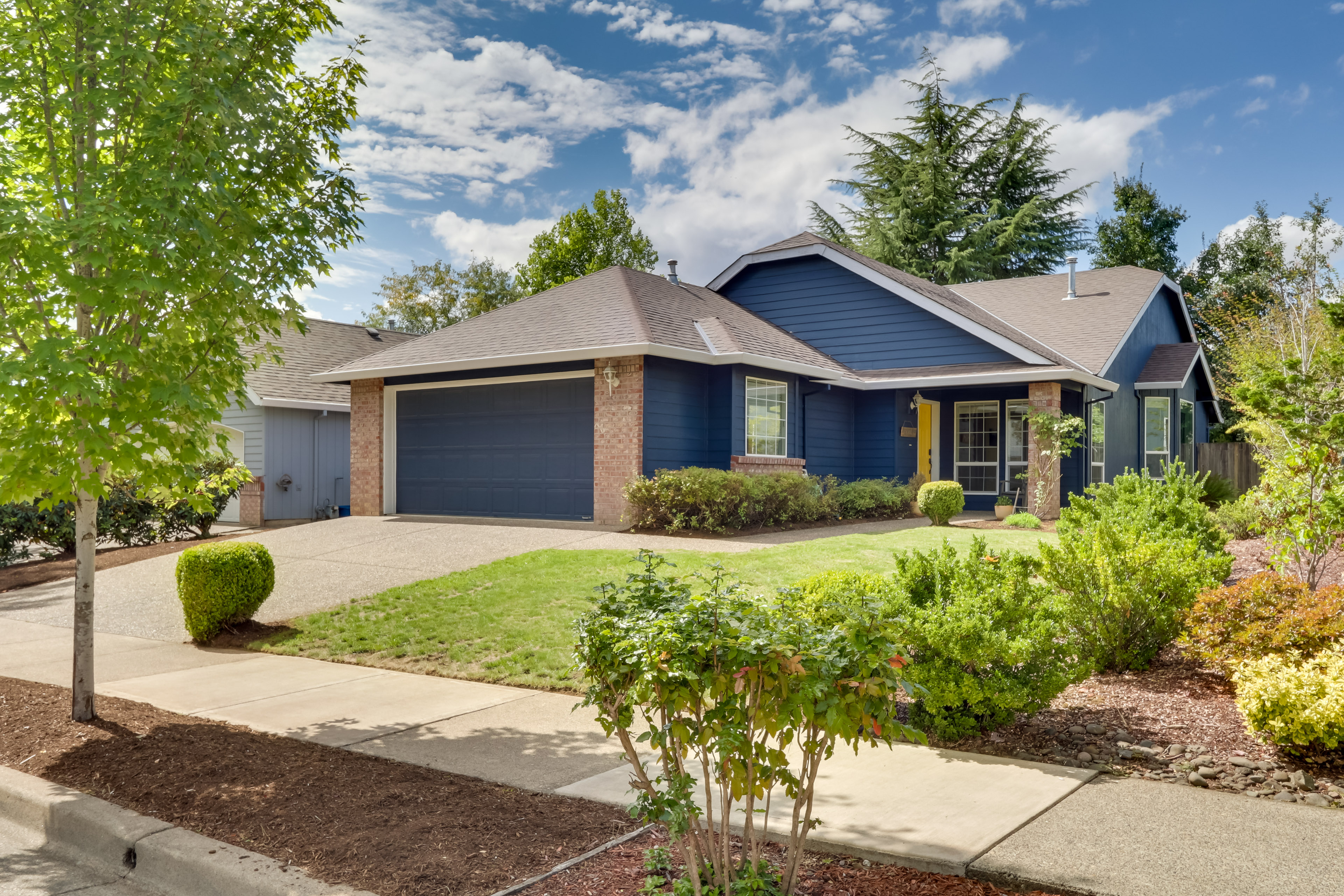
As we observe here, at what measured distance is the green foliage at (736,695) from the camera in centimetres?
263

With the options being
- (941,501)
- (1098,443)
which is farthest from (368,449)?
(1098,443)

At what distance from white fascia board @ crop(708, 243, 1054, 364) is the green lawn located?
5995mm

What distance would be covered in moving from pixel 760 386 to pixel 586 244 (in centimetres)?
1931

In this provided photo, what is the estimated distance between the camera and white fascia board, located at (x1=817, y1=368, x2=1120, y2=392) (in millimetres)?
17125

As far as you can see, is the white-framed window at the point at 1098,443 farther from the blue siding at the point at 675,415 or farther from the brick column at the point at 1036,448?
the blue siding at the point at 675,415

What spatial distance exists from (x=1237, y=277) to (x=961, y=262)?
10.4m

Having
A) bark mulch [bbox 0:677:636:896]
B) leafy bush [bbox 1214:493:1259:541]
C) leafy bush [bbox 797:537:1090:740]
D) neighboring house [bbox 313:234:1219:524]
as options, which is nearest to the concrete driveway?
neighboring house [bbox 313:234:1219:524]

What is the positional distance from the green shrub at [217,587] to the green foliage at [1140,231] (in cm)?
3524

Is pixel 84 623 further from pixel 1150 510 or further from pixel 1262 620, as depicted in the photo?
pixel 1150 510

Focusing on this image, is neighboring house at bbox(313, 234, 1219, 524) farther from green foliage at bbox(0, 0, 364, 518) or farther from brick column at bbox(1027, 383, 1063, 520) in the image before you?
green foliage at bbox(0, 0, 364, 518)

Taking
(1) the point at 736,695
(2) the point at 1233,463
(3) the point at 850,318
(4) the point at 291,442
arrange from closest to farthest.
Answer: (1) the point at 736,695, (3) the point at 850,318, (2) the point at 1233,463, (4) the point at 291,442

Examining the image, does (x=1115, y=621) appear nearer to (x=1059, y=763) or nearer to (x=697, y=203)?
(x=1059, y=763)

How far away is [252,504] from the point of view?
766 inches

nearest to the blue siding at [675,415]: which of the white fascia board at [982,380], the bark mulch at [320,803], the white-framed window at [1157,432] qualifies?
the white fascia board at [982,380]
